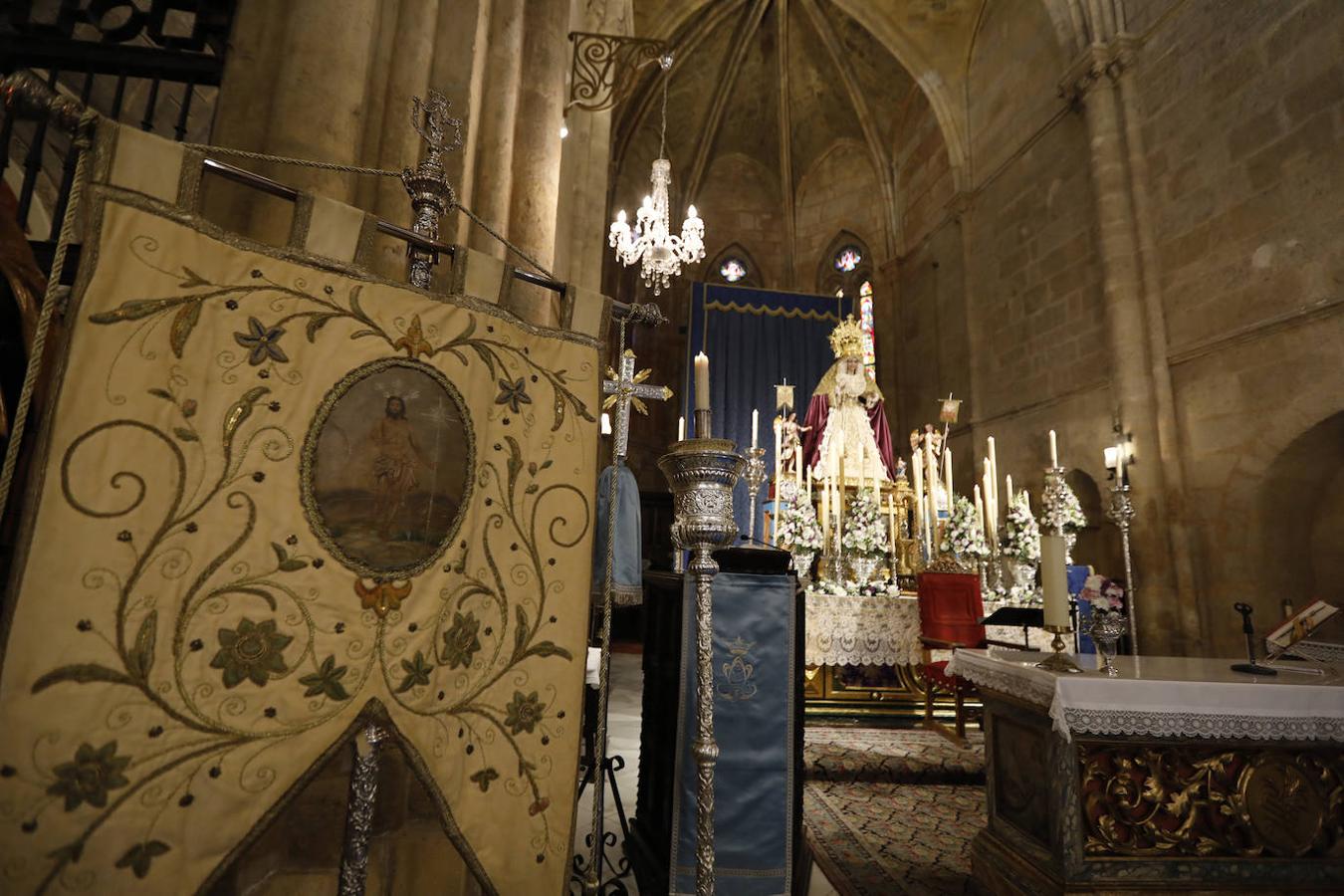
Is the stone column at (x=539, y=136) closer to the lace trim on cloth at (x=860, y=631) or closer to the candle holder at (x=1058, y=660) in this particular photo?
the candle holder at (x=1058, y=660)

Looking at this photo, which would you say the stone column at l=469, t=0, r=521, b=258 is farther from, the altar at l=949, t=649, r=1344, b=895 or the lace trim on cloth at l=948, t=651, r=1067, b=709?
the altar at l=949, t=649, r=1344, b=895

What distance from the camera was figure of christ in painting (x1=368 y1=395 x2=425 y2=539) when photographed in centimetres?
147

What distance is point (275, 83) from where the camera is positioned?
216 cm

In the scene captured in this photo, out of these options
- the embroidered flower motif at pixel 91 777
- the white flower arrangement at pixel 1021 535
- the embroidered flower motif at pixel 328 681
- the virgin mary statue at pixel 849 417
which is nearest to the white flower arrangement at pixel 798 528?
the virgin mary statue at pixel 849 417

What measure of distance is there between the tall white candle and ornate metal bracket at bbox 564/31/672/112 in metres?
3.50

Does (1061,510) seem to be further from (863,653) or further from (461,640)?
(461,640)

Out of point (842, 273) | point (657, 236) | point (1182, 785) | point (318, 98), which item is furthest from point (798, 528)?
point (842, 273)

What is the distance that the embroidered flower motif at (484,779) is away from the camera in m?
1.51

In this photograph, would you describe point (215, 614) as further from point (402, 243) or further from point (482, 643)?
point (402, 243)

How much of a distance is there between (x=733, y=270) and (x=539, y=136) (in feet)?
41.2

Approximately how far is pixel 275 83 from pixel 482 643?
6.76 ft

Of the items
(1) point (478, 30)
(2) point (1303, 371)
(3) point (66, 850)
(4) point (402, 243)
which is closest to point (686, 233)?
(1) point (478, 30)

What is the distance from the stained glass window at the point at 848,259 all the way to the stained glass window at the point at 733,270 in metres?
2.27

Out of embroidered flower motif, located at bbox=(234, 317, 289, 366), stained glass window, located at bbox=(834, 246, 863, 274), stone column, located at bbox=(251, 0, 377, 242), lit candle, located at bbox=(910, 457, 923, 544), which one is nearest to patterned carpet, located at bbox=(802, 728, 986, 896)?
lit candle, located at bbox=(910, 457, 923, 544)
